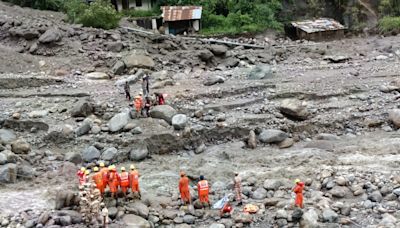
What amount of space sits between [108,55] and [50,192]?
14.0 metres

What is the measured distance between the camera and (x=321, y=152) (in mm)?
20891

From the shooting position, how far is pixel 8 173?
737 inches

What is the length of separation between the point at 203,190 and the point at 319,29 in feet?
80.4

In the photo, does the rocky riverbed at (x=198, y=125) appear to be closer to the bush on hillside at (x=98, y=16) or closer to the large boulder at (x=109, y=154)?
the large boulder at (x=109, y=154)

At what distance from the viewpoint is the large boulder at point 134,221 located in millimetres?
15662

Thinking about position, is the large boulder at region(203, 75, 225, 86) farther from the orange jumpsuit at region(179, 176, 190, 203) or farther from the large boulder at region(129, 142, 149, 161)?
the orange jumpsuit at region(179, 176, 190, 203)

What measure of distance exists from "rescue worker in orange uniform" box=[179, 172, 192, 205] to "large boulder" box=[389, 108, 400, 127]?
415 inches

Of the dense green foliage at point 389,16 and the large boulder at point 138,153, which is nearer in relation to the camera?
the large boulder at point 138,153

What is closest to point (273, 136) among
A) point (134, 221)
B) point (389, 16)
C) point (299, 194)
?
point (299, 194)

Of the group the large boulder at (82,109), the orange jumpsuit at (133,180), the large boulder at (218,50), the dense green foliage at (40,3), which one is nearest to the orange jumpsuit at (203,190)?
the orange jumpsuit at (133,180)

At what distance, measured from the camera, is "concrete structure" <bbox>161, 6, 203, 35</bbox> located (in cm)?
3847

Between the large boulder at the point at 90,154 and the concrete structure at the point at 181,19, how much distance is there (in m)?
19.2

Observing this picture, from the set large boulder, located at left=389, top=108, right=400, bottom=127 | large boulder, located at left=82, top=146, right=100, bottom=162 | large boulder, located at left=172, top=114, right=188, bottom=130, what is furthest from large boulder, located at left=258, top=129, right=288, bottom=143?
large boulder, located at left=82, top=146, right=100, bottom=162

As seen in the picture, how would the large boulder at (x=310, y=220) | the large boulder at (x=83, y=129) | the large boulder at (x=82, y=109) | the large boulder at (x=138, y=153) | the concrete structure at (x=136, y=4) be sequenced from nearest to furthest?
the large boulder at (x=310, y=220) < the large boulder at (x=138, y=153) < the large boulder at (x=83, y=129) < the large boulder at (x=82, y=109) < the concrete structure at (x=136, y=4)
